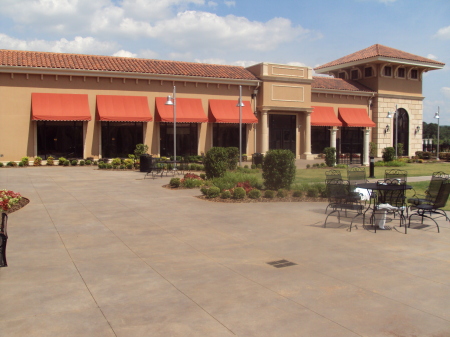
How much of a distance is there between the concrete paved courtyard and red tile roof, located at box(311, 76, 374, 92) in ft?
96.3

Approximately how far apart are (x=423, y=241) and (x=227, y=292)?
4.79 meters

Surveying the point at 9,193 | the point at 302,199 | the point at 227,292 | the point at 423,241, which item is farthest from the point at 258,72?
the point at 227,292

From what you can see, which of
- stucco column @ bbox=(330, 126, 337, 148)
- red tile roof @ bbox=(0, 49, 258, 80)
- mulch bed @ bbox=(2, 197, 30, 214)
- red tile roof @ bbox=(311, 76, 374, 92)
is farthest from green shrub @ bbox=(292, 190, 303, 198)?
stucco column @ bbox=(330, 126, 337, 148)

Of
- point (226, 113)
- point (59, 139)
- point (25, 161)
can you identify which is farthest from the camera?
point (226, 113)

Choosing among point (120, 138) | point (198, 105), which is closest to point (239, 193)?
point (120, 138)

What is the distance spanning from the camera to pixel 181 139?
3306 centimetres

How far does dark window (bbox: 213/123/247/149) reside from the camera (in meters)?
34.2

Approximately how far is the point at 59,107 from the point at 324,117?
21.8m

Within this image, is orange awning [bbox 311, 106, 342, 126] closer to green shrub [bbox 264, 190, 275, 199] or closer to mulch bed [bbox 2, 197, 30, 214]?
green shrub [bbox 264, 190, 275, 199]

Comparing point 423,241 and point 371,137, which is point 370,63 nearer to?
point 371,137

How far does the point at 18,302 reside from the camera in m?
5.36

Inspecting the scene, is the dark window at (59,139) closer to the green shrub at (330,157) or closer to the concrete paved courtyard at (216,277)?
the green shrub at (330,157)

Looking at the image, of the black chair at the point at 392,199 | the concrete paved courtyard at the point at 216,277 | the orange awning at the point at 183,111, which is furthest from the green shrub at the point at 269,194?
the orange awning at the point at 183,111

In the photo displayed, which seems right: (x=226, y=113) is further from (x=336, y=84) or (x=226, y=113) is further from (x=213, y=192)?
(x=213, y=192)
